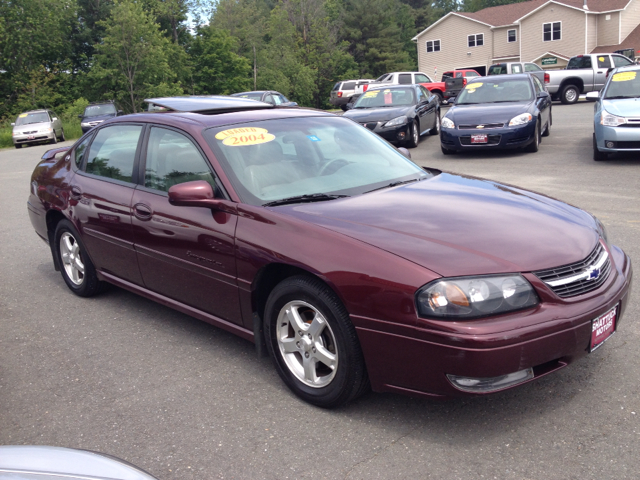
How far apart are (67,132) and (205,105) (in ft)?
106

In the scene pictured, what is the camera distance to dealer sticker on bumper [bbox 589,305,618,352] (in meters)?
3.05

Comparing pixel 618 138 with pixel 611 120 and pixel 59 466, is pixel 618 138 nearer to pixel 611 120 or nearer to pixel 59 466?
pixel 611 120

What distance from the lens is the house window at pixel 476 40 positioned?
56.7 meters

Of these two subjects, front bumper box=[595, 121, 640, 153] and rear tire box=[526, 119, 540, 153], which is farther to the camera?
rear tire box=[526, 119, 540, 153]

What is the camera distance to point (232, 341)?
14.4 ft

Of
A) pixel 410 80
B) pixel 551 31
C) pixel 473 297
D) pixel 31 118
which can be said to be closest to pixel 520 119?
pixel 473 297

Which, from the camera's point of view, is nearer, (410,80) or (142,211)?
(142,211)

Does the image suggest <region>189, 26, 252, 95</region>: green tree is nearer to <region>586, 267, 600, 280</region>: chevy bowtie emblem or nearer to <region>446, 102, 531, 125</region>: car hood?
<region>446, 102, 531, 125</region>: car hood

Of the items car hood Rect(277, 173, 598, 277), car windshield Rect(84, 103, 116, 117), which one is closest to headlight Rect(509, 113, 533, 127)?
car hood Rect(277, 173, 598, 277)

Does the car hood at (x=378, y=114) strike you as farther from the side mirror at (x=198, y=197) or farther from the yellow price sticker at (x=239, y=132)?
the side mirror at (x=198, y=197)

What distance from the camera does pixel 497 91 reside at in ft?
44.3

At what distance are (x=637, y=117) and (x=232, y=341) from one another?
8829mm

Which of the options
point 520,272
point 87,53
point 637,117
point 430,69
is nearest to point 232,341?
point 520,272

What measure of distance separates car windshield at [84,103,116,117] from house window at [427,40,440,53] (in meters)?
36.4
